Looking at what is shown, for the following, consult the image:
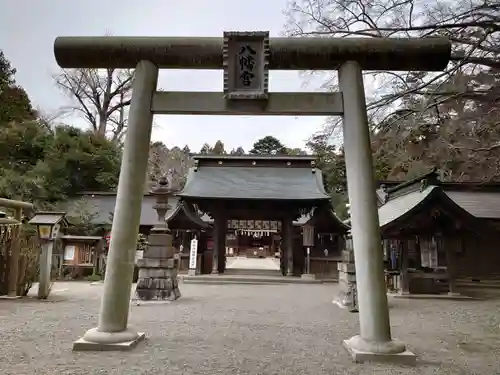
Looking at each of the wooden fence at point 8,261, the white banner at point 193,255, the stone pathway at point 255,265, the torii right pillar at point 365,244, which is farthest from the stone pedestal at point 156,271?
the stone pathway at point 255,265

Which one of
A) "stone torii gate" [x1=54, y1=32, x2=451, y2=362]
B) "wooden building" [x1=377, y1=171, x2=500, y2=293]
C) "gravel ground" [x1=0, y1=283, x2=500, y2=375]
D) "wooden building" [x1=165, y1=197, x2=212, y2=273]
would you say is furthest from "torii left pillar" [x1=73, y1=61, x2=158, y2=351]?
"wooden building" [x1=165, y1=197, x2=212, y2=273]

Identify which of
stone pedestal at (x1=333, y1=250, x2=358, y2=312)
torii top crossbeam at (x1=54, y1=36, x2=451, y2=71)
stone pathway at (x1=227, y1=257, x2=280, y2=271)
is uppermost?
torii top crossbeam at (x1=54, y1=36, x2=451, y2=71)

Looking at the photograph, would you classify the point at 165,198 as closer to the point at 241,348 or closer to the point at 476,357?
the point at 241,348

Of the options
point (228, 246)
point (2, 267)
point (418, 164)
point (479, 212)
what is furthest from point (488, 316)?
point (228, 246)

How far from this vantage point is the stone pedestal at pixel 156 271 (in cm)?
1105

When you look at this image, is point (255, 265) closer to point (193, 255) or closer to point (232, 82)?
point (193, 255)

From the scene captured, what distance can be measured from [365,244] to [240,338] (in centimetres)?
256

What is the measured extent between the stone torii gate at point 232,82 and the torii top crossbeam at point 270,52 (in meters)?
0.01

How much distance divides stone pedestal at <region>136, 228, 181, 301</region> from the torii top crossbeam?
6152mm

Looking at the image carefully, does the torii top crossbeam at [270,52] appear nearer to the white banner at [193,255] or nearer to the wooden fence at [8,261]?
the wooden fence at [8,261]

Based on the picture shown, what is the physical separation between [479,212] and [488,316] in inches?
400

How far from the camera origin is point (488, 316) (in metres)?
9.32

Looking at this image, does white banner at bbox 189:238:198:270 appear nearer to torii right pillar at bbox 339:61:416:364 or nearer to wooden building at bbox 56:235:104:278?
wooden building at bbox 56:235:104:278

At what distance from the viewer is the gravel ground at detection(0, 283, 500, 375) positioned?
457cm
